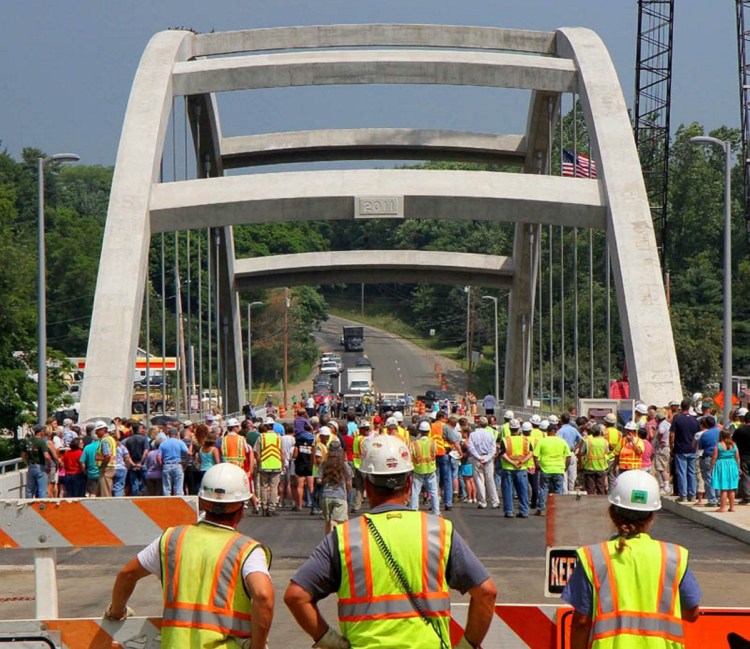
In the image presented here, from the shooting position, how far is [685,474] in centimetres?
2345

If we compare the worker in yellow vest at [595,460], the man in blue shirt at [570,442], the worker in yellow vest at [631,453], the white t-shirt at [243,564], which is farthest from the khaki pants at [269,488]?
the white t-shirt at [243,564]

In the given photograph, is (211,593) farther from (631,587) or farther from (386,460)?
(631,587)

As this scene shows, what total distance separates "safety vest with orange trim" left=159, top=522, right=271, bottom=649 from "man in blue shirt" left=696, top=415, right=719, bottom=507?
1673cm

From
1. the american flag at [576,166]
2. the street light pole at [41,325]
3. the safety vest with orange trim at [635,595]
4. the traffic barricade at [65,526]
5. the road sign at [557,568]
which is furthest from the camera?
the american flag at [576,166]

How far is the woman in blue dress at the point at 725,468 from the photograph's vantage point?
2095cm

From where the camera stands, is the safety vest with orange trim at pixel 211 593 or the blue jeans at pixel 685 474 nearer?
the safety vest with orange trim at pixel 211 593

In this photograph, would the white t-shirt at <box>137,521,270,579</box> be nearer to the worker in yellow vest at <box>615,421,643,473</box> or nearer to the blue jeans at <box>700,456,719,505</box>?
the worker in yellow vest at <box>615,421,643,473</box>

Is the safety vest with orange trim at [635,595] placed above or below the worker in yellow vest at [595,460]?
above

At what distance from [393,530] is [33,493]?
1874cm

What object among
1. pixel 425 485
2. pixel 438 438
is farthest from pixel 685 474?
pixel 425 485

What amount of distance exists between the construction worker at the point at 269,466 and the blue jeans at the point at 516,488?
11.5 ft

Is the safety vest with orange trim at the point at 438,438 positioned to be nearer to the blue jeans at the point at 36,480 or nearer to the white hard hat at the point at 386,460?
the blue jeans at the point at 36,480

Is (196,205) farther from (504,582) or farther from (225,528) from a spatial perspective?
(225,528)

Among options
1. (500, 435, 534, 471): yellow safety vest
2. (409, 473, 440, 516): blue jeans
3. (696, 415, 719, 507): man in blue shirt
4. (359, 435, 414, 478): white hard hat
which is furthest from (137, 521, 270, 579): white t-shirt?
(696, 415, 719, 507): man in blue shirt
